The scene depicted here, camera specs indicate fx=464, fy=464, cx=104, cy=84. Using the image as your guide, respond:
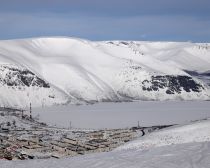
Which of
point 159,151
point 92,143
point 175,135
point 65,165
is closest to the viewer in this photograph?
point 65,165

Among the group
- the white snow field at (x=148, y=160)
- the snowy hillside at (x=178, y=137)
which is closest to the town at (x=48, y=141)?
the snowy hillside at (x=178, y=137)

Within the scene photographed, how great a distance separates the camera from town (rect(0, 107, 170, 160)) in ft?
286

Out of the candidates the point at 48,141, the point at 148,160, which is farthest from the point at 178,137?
the point at 48,141

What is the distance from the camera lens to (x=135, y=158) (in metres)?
33.7

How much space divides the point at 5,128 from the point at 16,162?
12108cm

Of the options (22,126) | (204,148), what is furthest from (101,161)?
(22,126)

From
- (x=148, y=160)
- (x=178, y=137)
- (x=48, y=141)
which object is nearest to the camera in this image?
(x=148, y=160)

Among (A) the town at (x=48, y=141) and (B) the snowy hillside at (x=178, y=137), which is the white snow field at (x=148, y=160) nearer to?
(B) the snowy hillside at (x=178, y=137)

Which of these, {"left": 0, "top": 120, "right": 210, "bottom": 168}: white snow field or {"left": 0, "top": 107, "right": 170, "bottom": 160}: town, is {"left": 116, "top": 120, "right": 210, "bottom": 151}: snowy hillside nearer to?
{"left": 0, "top": 107, "right": 170, "bottom": 160}: town

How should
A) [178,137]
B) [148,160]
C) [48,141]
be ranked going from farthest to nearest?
1. [48,141]
2. [178,137]
3. [148,160]

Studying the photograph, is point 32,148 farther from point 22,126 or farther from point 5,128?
point 22,126

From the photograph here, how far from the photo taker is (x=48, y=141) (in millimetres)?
119312

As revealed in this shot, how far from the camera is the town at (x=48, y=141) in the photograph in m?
87.2

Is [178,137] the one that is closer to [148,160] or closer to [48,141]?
[148,160]
